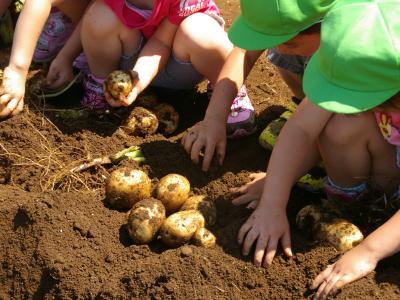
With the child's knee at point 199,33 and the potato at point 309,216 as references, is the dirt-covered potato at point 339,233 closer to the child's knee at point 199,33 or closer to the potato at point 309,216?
the potato at point 309,216

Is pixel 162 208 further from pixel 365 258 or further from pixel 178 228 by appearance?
pixel 365 258

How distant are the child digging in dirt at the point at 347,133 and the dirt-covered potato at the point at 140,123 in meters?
0.86

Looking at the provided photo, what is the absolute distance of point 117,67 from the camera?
3.37 metres

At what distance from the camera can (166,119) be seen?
328 centimetres

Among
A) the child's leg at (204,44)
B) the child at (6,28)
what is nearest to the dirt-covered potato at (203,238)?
the child's leg at (204,44)

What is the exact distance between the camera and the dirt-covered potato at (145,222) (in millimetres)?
2492

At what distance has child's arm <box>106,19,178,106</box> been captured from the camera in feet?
10.3

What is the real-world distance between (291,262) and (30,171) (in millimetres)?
1250

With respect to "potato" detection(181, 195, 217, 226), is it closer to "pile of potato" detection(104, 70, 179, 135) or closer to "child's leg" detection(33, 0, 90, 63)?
"pile of potato" detection(104, 70, 179, 135)

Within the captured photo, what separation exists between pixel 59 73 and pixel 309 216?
63.8 inches

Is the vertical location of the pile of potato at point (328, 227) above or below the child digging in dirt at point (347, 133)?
below

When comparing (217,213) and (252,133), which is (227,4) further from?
(217,213)

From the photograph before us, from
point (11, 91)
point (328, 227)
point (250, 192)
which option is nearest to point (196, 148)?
point (250, 192)

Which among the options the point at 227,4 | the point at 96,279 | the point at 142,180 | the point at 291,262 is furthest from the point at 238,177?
the point at 227,4
